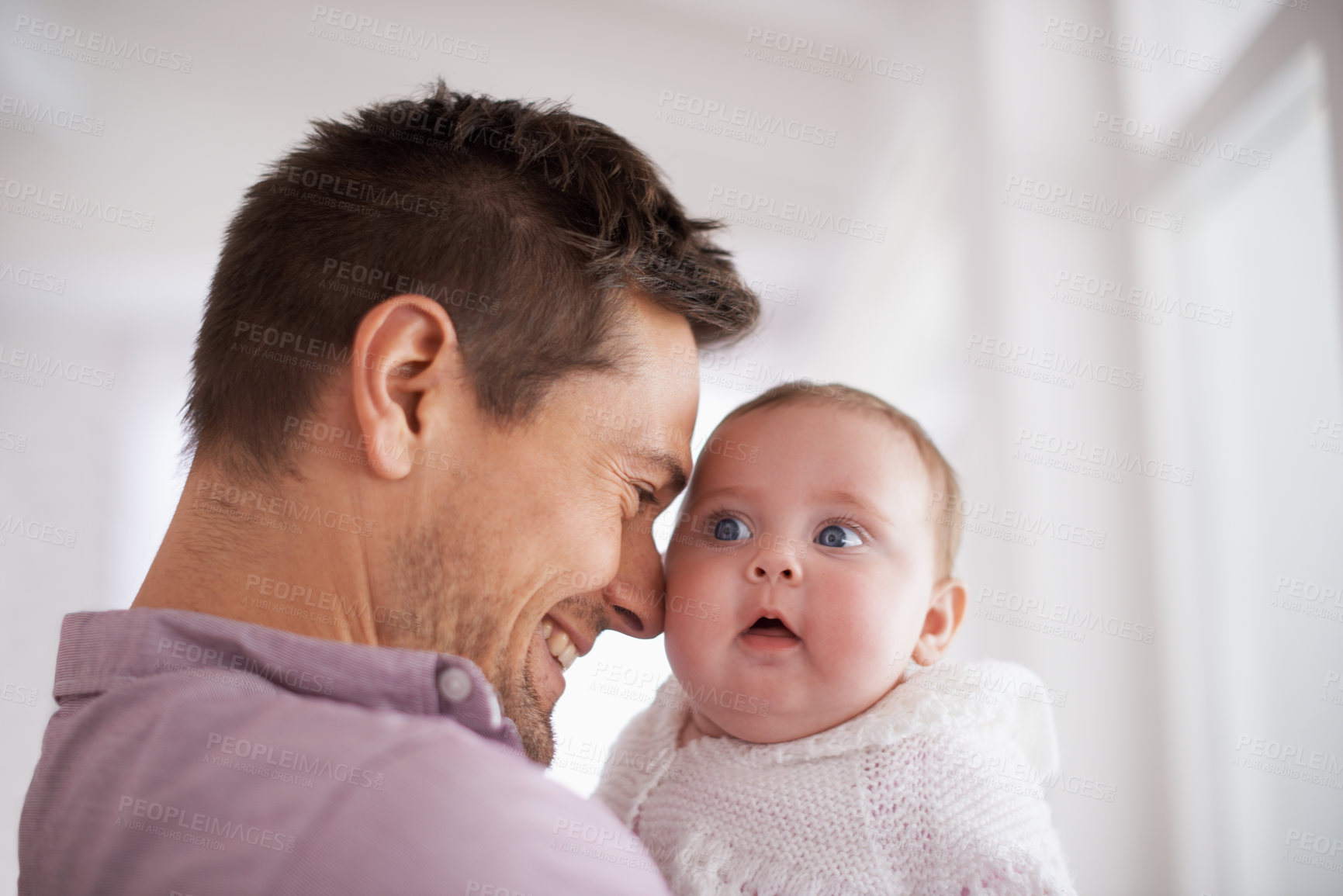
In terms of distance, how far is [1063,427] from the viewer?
8.24 ft

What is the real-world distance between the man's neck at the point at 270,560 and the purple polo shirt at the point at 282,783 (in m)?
0.11

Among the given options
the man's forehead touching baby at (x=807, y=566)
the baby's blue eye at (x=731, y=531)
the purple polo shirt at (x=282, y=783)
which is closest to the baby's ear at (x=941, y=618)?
the man's forehead touching baby at (x=807, y=566)

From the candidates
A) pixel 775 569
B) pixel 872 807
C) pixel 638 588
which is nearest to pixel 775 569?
pixel 775 569

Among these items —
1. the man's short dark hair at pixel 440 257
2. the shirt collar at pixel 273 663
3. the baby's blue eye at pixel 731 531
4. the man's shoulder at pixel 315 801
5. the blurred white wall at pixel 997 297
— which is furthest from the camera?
the blurred white wall at pixel 997 297

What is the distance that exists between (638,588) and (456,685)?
0.45 metres

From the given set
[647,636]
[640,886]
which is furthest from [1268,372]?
[640,886]

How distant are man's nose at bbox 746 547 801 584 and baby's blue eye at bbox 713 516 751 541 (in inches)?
3.1

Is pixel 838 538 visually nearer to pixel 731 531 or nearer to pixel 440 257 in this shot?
pixel 731 531

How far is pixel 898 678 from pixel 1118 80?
71.7 inches

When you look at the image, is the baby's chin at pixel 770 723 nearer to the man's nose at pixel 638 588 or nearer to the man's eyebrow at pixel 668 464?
the man's nose at pixel 638 588

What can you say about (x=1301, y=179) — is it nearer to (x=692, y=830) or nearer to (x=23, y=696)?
(x=692, y=830)

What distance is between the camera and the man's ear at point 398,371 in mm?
1068

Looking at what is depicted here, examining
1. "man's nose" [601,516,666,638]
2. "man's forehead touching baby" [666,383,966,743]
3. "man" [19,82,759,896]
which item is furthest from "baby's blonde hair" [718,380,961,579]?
"man's nose" [601,516,666,638]

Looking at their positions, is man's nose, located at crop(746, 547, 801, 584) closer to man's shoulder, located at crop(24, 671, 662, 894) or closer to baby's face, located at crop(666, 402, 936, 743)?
baby's face, located at crop(666, 402, 936, 743)
